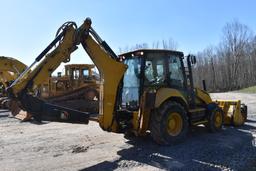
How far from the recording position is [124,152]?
6.63 metres

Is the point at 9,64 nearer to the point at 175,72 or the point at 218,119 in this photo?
the point at 175,72

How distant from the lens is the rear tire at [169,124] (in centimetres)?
684

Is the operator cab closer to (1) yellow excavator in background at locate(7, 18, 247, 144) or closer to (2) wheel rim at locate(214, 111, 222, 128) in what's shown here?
(1) yellow excavator in background at locate(7, 18, 247, 144)

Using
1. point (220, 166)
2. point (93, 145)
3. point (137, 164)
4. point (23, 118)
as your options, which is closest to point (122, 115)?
point (93, 145)

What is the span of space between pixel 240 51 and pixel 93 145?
5287 cm

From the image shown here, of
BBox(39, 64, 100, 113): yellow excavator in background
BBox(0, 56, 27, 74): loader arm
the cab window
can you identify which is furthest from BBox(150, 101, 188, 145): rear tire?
BBox(0, 56, 27, 74): loader arm

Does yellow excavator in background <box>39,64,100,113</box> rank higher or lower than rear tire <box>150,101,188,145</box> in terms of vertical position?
higher

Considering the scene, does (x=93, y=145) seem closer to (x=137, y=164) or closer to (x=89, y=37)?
(x=137, y=164)

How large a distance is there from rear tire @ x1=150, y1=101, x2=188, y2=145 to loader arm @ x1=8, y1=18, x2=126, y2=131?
0.99 meters

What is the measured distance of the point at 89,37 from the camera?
6.64 m

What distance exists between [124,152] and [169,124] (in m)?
1.34

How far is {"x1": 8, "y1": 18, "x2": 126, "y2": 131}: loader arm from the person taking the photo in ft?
19.3

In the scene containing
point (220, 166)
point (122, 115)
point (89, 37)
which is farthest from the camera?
point (122, 115)

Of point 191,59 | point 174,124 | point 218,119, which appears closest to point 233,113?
point 218,119
